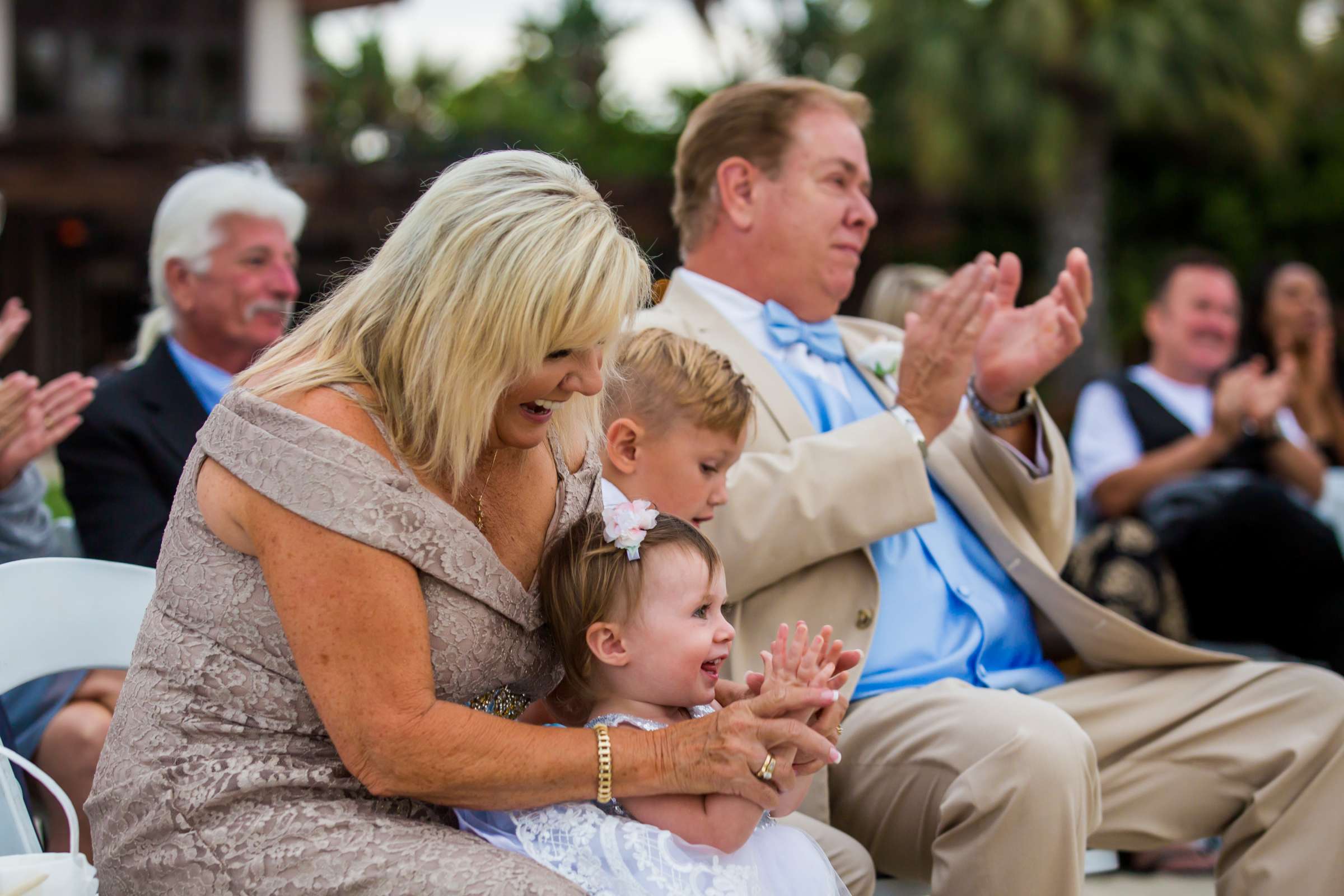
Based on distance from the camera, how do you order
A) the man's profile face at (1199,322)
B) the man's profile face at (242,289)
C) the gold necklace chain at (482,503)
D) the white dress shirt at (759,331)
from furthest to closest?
the man's profile face at (1199,322)
the man's profile face at (242,289)
the white dress shirt at (759,331)
the gold necklace chain at (482,503)

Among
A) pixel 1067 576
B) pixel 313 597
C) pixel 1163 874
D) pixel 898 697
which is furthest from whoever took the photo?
pixel 1067 576

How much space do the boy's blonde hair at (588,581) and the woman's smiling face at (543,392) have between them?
7.3 inches

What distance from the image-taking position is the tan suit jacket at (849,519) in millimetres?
2766

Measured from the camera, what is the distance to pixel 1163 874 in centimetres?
→ 404

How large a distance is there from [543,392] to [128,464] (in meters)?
1.69

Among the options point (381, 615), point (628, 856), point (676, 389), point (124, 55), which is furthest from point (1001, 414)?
point (124, 55)

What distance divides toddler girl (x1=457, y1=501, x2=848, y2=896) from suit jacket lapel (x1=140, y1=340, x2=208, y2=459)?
1.53 metres

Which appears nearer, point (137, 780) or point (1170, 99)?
point (137, 780)

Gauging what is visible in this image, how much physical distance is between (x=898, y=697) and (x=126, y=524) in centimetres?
182

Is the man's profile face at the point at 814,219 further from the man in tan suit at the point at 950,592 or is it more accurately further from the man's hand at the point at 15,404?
the man's hand at the point at 15,404

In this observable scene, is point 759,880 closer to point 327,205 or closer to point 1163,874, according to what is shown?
point 1163,874

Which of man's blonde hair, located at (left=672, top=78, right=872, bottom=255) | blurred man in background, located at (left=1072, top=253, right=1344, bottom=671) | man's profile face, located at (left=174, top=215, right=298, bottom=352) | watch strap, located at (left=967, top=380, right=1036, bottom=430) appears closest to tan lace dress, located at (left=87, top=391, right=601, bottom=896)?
watch strap, located at (left=967, top=380, right=1036, bottom=430)

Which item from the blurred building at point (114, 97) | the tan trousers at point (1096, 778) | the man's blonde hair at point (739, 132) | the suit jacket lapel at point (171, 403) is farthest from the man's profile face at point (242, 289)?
the blurred building at point (114, 97)

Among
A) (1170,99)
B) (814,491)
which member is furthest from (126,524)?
(1170,99)
